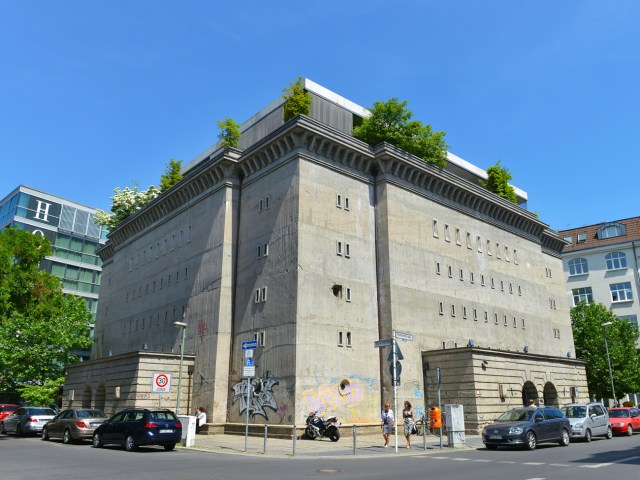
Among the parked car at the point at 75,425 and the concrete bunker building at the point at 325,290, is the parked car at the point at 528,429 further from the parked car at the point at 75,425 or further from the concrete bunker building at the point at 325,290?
the parked car at the point at 75,425

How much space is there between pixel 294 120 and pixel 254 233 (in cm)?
823

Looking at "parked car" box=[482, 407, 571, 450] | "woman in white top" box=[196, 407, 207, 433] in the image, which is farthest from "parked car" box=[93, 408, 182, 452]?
"parked car" box=[482, 407, 571, 450]

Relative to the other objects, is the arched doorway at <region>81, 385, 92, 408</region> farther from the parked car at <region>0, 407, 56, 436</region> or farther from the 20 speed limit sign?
the 20 speed limit sign

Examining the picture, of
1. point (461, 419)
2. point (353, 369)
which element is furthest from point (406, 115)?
point (461, 419)

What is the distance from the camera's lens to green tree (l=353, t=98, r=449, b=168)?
3991 centimetres

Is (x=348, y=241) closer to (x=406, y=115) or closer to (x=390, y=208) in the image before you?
(x=390, y=208)

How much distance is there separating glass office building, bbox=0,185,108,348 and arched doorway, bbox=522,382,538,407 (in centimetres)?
6089

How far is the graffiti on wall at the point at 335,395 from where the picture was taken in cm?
2916

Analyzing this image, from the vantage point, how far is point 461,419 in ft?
78.3

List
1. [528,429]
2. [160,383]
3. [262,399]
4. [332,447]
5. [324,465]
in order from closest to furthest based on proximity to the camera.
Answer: [324,465], [528,429], [332,447], [160,383], [262,399]

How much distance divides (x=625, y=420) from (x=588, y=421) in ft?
19.1

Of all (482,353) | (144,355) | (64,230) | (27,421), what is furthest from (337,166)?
(64,230)

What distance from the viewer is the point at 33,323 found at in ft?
133

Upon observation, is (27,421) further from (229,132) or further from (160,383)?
(229,132)
